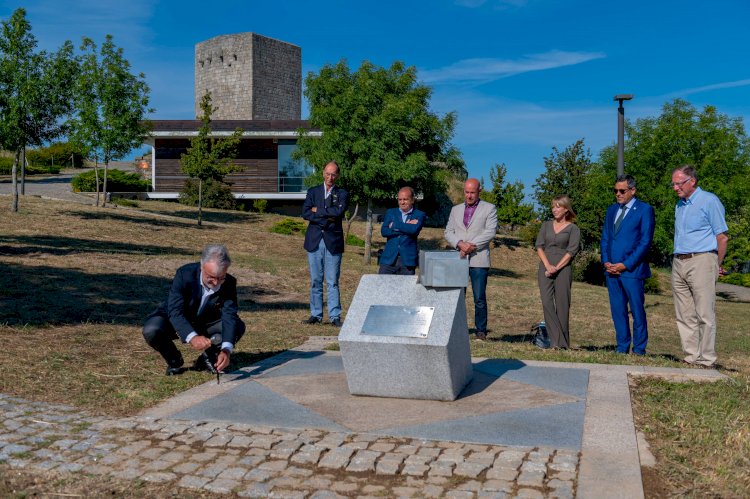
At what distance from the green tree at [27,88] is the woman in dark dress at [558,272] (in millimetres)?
19461

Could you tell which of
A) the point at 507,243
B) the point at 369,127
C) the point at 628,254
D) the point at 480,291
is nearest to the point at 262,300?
the point at 480,291

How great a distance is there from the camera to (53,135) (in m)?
24.7

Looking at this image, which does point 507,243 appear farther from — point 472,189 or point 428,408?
point 428,408

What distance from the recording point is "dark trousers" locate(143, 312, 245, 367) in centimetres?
645

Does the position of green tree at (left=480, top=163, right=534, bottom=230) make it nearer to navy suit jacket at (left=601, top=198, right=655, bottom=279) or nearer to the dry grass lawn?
the dry grass lawn

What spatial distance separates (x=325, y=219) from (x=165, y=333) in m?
3.54

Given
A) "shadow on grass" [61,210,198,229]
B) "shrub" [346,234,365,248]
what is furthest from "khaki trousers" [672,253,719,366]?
"shrub" [346,234,365,248]

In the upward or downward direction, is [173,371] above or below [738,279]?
above

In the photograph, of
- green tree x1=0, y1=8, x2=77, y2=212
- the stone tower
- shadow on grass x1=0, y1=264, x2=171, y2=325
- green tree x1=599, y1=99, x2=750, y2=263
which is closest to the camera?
shadow on grass x1=0, y1=264, x2=171, y2=325

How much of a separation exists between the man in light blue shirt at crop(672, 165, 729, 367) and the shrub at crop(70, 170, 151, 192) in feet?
119

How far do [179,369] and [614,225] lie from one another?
479cm

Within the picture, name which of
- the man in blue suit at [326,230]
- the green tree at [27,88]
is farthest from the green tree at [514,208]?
the man in blue suit at [326,230]

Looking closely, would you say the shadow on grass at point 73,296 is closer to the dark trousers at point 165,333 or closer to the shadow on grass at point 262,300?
the shadow on grass at point 262,300

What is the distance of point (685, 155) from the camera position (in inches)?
1206
